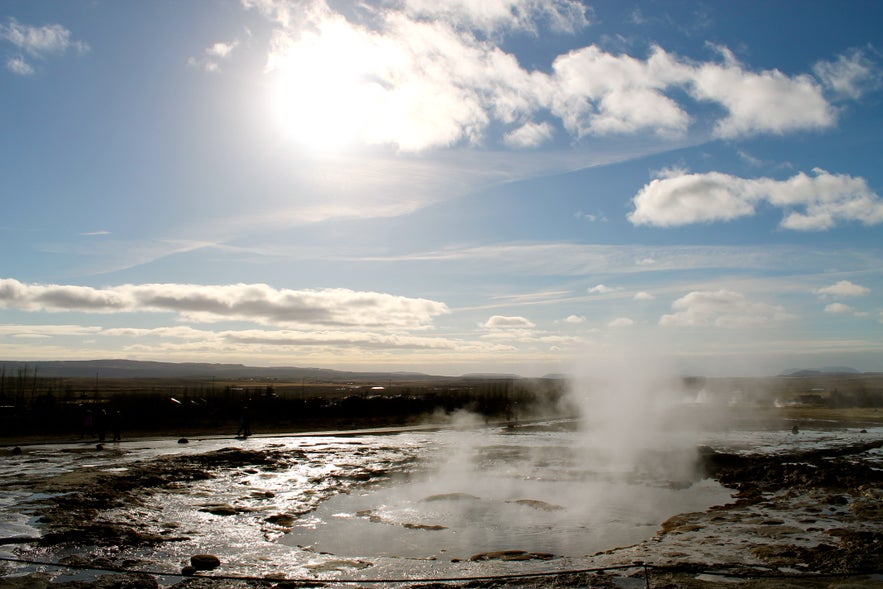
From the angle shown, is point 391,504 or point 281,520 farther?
point 391,504

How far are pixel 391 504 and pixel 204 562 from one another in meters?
7.30

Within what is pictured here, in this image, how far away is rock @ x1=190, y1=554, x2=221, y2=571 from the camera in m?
10.7

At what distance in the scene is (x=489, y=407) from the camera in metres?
58.6

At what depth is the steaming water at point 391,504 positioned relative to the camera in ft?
38.5

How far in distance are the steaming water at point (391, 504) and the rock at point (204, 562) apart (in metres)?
0.26

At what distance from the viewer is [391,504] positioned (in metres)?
17.5

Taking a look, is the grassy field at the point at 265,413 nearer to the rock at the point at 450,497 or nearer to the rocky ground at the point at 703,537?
the rocky ground at the point at 703,537

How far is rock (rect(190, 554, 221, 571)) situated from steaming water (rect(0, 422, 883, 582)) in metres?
0.26

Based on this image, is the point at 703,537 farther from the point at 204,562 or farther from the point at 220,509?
the point at 220,509

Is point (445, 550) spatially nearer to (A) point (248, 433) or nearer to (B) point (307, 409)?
(A) point (248, 433)

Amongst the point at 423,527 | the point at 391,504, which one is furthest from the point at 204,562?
the point at 391,504

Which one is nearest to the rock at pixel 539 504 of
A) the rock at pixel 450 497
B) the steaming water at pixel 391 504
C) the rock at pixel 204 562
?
the steaming water at pixel 391 504

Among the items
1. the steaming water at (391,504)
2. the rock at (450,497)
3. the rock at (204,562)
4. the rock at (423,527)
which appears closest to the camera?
the rock at (204,562)

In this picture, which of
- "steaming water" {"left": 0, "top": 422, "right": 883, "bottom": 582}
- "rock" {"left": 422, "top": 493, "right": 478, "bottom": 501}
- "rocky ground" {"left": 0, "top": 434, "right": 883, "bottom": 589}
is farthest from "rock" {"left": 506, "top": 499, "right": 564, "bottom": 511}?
"rocky ground" {"left": 0, "top": 434, "right": 883, "bottom": 589}
